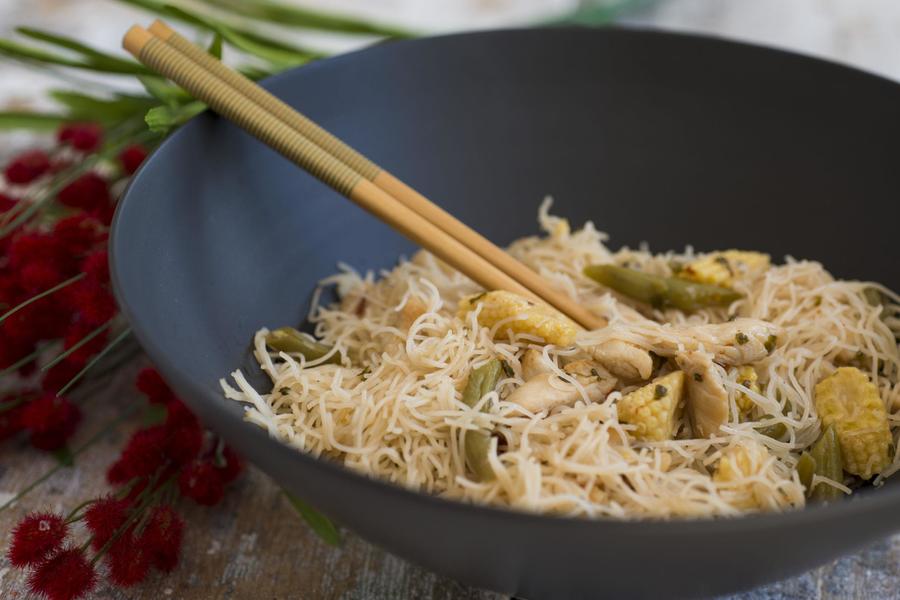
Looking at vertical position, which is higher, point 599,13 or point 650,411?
point 599,13

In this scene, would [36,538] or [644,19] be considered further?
[644,19]

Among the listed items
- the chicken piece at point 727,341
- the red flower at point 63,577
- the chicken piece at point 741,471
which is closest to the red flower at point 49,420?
the red flower at point 63,577

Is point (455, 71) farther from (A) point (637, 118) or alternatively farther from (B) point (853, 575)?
(B) point (853, 575)

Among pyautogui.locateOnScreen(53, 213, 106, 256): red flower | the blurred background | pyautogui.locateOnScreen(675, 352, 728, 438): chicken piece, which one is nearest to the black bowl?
pyautogui.locateOnScreen(53, 213, 106, 256): red flower

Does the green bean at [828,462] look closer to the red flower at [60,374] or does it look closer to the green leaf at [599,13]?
the red flower at [60,374]

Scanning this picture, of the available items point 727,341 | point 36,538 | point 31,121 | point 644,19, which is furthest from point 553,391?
point 644,19

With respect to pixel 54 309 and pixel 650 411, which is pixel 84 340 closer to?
pixel 54 309

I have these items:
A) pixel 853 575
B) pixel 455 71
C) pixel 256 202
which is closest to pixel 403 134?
pixel 455 71

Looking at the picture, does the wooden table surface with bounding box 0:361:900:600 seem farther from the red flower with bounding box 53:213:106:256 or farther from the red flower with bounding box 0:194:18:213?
the red flower with bounding box 0:194:18:213
